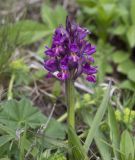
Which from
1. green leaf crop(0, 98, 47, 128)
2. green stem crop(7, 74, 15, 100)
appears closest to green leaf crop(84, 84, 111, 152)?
green leaf crop(0, 98, 47, 128)

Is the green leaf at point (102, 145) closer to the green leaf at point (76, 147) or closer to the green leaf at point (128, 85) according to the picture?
the green leaf at point (76, 147)

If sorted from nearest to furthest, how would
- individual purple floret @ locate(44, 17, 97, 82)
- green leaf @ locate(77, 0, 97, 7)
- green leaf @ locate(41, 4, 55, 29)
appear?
1. individual purple floret @ locate(44, 17, 97, 82)
2. green leaf @ locate(41, 4, 55, 29)
3. green leaf @ locate(77, 0, 97, 7)

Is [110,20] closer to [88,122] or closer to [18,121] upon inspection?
[88,122]

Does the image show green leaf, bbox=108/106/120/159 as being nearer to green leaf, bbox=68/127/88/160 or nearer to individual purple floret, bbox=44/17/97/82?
green leaf, bbox=68/127/88/160

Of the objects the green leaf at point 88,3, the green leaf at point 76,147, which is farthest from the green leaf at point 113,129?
the green leaf at point 88,3

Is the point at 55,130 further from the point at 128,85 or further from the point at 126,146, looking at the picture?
the point at 128,85

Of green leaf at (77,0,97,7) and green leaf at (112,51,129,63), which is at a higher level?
green leaf at (77,0,97,7)
